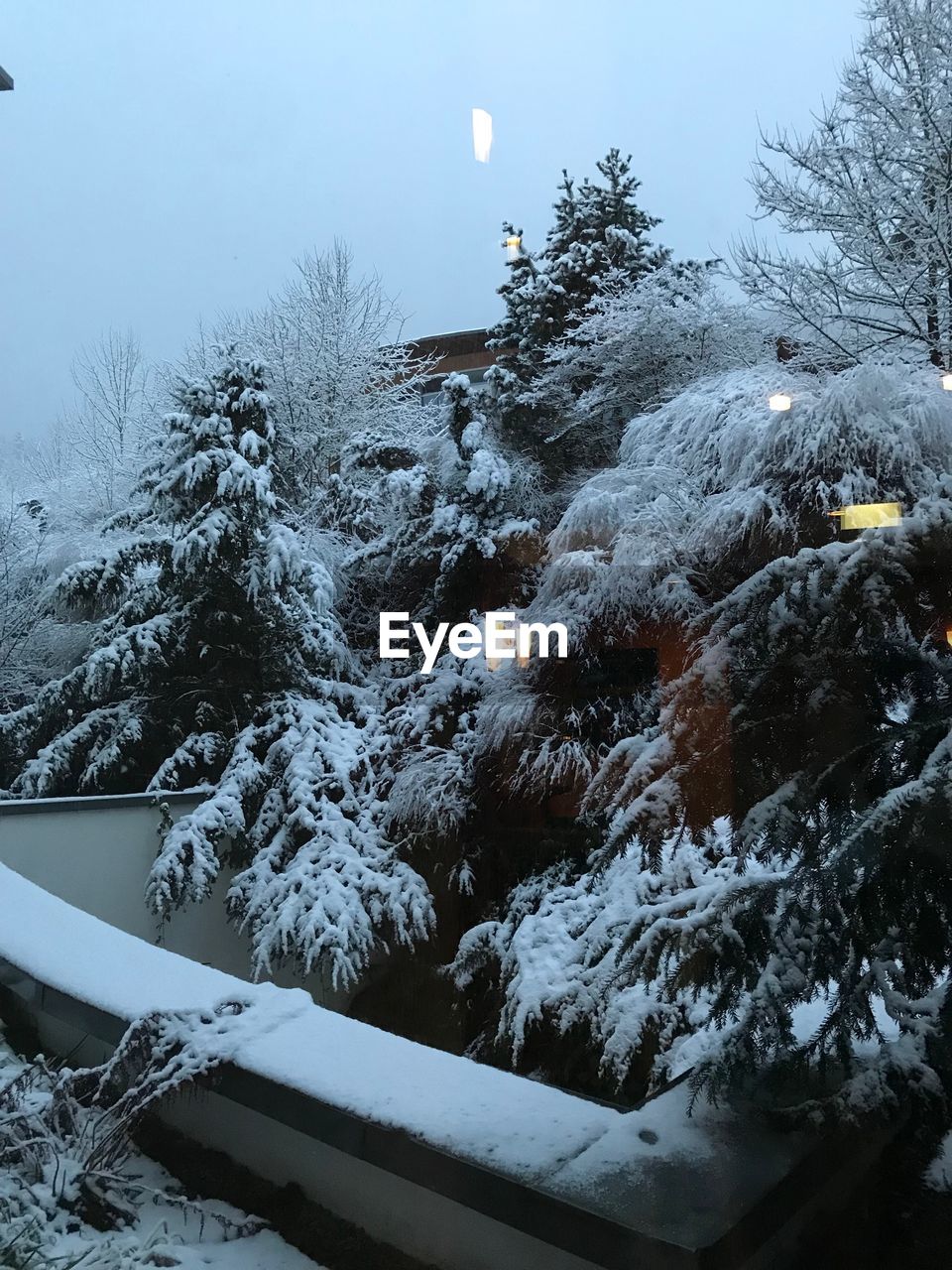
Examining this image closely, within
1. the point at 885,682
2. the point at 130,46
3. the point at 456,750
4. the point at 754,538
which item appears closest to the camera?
the point at 885,682

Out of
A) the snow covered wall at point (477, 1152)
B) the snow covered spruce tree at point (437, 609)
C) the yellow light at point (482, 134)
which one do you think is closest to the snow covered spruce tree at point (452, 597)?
the snow covered spruce tree at point (437, 609)

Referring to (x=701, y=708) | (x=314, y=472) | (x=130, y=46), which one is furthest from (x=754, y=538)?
(x=314, y=472)

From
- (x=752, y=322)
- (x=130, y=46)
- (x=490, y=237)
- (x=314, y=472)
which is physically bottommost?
(x=314, y=472)

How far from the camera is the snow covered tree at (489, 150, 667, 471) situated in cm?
322

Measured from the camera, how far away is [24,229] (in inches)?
92.4

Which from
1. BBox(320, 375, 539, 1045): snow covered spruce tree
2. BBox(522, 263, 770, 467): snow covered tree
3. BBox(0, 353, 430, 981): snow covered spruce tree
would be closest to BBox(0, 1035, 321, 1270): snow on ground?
BBox(320, 375, 539, 1045): snow covered spruce tree

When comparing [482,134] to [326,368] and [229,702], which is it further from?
[229,702]

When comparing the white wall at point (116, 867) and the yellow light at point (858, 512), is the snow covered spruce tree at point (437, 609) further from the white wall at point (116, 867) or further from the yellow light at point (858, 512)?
the yellow light at point (858, 512)

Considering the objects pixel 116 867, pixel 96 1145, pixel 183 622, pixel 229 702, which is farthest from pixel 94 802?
pixel 96 1145

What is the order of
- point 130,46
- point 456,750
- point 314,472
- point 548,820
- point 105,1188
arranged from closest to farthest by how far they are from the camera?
1. point 105,1188
2. point 130,46
3. point 548,820
4. point 456,750
5. point 314,472

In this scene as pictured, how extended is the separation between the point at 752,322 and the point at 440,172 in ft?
3.51

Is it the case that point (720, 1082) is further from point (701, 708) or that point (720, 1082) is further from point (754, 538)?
point (754, 538)

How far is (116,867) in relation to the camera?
329cm

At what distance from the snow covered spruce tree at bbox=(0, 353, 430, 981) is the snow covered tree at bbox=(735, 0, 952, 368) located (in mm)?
1840
